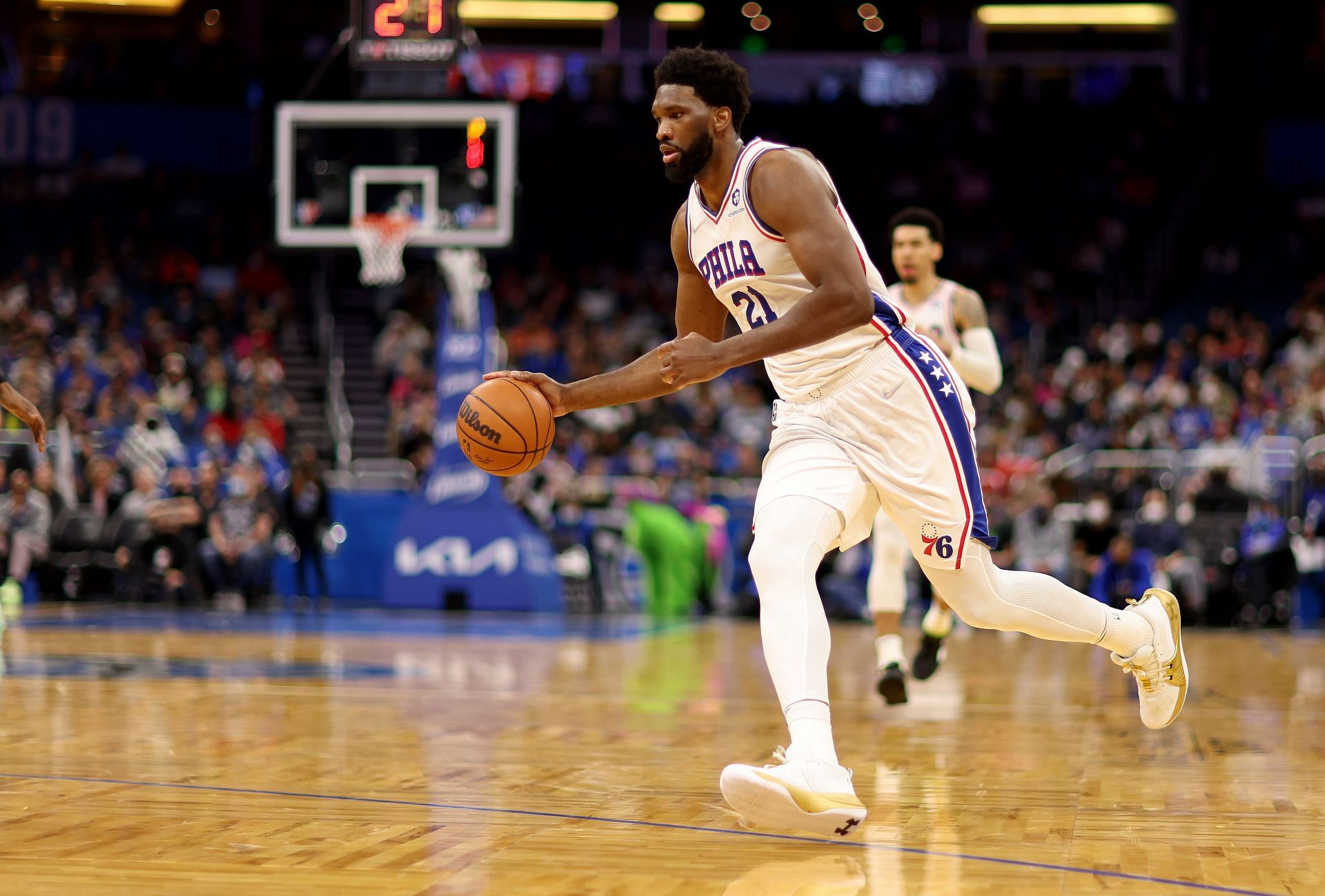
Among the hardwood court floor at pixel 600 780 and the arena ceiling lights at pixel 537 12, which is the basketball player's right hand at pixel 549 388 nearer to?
the hardwood court floor at pixel 600 780

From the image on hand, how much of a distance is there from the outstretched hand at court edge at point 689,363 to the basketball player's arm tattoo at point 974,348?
10.8 ft

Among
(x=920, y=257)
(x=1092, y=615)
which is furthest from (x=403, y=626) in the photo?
(x=1092, y=615)

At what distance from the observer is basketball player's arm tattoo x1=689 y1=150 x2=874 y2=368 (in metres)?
3.96

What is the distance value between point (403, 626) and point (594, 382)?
9.14m

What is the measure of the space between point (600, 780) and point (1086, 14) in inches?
1077

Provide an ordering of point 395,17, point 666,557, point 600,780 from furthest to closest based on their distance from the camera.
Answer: point 666,557, point 395,17, point 600,780

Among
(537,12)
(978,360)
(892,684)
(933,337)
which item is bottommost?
(892,684)

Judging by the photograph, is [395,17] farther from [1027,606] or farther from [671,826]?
[671,826]

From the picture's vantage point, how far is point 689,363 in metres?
3.91

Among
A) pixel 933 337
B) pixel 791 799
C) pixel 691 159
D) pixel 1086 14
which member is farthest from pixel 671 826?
pixel 1086 14

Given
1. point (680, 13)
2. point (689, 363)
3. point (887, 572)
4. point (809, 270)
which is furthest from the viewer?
point (680, 13)

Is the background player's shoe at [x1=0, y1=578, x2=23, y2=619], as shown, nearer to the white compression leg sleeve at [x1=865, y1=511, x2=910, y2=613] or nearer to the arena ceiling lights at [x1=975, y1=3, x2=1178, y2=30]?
the white compression leg sleeve at [x1=865, y1=511, x2=910, y2=613]

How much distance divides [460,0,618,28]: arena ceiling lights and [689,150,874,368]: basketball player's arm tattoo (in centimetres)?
2688

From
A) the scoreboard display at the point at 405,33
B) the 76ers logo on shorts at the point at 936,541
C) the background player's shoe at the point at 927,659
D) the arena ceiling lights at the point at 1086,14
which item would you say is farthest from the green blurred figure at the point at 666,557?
the arena ceiling lights at the point at 1086,14
